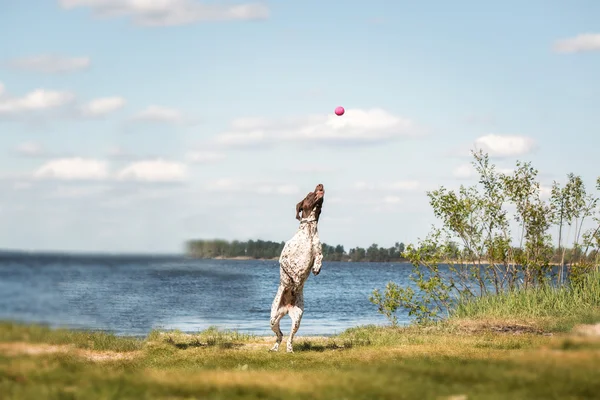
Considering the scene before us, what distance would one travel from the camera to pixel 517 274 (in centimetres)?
2831

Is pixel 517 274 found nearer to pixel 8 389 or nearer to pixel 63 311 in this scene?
pixel 63 311

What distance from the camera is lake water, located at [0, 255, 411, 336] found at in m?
14.0

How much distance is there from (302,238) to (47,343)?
6583 mm

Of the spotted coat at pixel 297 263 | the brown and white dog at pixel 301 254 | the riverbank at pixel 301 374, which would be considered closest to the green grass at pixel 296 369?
the riverbank at pixel 301 374

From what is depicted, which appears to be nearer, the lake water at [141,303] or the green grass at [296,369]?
the green grass at [296,369]

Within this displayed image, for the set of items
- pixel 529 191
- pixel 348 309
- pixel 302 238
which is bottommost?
pixel 348 309

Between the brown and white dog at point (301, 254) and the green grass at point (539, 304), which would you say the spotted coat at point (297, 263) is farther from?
the green grass at point (539, 304)

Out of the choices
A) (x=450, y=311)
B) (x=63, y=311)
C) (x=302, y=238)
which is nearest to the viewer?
(x=63, y=311)

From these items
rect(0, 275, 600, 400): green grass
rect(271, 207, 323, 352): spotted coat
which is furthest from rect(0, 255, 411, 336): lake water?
rect(271, 207, 323, 352): spotted coat

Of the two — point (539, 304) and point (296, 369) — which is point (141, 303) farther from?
point (296, 369)

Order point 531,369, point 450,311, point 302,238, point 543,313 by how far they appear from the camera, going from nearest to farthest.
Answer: point 531,369
point 302,238
point 543,313
point 450,311

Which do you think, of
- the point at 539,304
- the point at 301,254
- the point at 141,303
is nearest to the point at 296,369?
the point at 301,254

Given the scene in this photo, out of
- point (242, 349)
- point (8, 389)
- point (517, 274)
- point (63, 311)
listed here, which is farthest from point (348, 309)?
point (8, 389)

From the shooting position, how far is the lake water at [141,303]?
1402 cm
